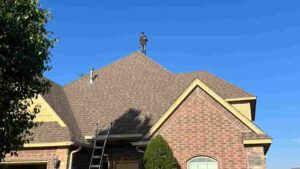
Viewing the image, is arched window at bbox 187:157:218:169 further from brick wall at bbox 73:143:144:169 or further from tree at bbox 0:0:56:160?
tree at bbox 0:0:56:160

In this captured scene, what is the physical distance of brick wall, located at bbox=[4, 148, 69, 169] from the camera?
54.9 ft

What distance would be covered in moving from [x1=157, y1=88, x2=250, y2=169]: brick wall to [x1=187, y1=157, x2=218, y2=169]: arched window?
0.20 meters

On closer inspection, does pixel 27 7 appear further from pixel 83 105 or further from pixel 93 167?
pixel 83 105

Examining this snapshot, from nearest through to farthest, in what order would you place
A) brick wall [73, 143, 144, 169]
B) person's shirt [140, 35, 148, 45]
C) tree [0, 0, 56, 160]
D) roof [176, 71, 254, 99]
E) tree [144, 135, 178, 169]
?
tree [0, 0, 56, 160] → tree [144, 135, 178, 169] → brick wall [73, 143, 144, 169] → roof [176, 71, 254, 99] → person's shirt [140, 35, 148, 45]

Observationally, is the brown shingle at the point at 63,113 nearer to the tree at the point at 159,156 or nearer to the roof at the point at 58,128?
the roof at the point at 58,128

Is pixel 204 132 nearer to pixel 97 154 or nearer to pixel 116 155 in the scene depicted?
pixel 116 155

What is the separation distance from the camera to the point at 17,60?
11664 mm

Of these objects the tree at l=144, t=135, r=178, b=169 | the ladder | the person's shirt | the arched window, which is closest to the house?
the arched window

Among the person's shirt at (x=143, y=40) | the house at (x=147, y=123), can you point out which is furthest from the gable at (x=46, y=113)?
the person's shirt at (x=143, y=40)

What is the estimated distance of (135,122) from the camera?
19016 mm

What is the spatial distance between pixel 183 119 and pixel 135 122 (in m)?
3.32

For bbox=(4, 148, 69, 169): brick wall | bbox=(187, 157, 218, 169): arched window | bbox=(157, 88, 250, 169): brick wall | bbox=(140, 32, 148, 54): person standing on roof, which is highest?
bbox=(140, 32, 148, 54): person standing on roof

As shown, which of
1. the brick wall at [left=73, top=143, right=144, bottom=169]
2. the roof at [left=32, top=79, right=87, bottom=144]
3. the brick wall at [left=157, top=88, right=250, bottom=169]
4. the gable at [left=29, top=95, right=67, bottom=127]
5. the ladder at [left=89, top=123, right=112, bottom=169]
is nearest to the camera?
the brick wall at [left=157, top=88, right=250, bottom=169]

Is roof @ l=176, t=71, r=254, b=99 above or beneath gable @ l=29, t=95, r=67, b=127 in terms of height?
Result: above
